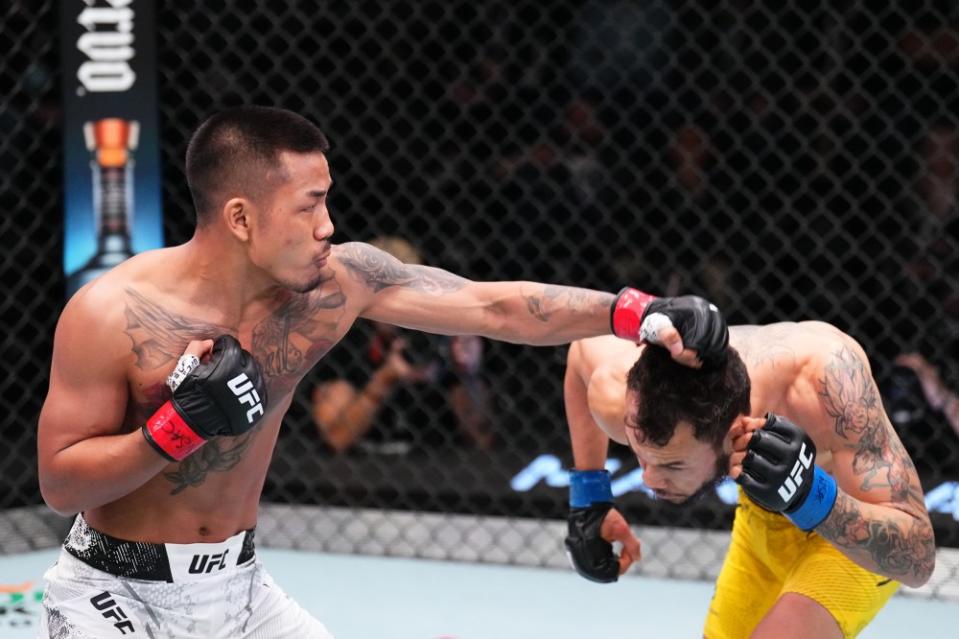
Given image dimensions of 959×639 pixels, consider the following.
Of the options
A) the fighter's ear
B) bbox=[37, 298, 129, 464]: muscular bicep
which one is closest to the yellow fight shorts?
the fighter's ear

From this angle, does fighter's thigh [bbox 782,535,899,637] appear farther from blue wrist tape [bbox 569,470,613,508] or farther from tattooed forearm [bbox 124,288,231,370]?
tattooed forearm [bbox 124,288,231,370]

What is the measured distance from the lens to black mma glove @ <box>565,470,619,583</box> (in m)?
2.30

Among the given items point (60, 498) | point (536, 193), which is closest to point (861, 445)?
point (60, 498)

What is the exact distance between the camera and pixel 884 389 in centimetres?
374

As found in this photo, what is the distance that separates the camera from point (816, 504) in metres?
1.77

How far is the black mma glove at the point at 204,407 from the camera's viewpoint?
1.67 meters

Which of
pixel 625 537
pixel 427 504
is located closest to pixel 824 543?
pixel 625 537

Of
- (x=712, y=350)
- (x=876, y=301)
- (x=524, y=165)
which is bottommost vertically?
(x=876, y=301)

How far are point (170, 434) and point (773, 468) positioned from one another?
789 millimetres

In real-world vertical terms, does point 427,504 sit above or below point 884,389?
below

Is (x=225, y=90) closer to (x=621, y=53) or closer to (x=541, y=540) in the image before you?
(x=621, y=53)

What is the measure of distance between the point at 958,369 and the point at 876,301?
13.3 inches

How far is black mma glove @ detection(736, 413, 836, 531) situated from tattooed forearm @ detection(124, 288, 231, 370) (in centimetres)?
79

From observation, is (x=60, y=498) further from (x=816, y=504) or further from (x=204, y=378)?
(x=816, y=504)
